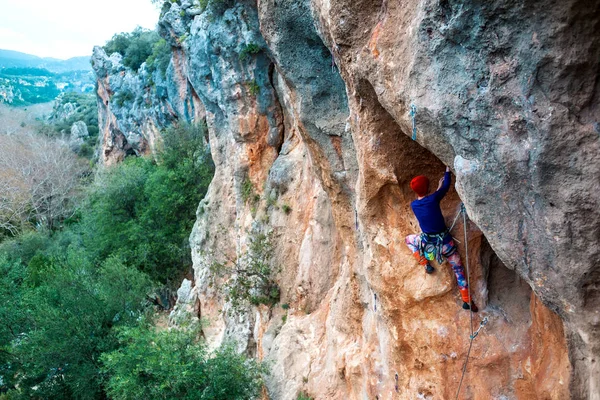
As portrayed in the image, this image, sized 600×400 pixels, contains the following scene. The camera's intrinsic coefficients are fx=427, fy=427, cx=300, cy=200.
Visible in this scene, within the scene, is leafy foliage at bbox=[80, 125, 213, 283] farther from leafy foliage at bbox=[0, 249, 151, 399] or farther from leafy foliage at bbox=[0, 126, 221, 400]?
leafy foliage at bbox=[0, 249, 151, 399]

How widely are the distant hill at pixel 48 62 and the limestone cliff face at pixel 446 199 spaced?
156 m

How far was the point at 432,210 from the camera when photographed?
4902mm

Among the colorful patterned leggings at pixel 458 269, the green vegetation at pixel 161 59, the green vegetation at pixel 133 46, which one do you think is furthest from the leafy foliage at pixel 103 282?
the green vegetation at pixel 133 46

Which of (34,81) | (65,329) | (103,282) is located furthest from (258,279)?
(34,81)

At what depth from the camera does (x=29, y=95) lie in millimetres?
89562

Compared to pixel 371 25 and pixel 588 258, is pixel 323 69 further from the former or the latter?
pixel 588 258

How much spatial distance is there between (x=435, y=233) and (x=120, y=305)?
12792 millimetres

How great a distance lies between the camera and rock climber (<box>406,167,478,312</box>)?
4879mm

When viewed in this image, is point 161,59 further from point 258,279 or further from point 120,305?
point 258,279

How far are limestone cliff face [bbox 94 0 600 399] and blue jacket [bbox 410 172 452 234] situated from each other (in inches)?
15.0

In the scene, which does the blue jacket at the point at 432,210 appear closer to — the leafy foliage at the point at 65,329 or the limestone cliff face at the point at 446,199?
the limestone cliff face at the point at 446,199

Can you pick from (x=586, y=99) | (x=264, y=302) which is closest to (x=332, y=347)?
(x=264, y=302)

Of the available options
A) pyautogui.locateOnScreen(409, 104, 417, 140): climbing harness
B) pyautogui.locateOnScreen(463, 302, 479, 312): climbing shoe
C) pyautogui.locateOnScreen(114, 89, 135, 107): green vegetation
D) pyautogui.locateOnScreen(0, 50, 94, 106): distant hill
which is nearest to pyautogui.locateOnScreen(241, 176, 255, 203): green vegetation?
pyautogui.locateOnScreen(463, 302, 479, 312): climbing shoe

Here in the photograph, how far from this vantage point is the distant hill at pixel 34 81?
85.3 meters
